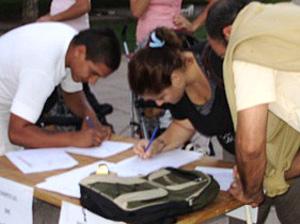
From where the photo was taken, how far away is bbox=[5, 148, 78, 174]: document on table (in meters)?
3.07

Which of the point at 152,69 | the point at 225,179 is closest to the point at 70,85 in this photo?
the point at 152,69

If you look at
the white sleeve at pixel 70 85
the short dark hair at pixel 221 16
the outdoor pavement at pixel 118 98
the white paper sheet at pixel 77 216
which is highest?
the short dark hair at pixel 221 16

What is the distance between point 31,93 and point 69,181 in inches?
23.2

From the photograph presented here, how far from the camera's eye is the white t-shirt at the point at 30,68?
10.8ft

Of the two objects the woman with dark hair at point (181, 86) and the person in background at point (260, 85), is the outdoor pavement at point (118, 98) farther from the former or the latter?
the person in background at point (260, 85)

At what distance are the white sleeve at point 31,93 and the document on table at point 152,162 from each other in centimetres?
50

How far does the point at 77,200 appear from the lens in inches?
105

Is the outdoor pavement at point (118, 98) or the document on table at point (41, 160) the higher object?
the document on table at point (41, 160)

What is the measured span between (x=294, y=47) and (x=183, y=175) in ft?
2.18

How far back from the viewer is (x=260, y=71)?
2328 mm

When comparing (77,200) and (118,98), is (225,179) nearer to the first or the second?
(77,200)

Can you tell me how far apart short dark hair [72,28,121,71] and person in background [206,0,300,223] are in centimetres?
85

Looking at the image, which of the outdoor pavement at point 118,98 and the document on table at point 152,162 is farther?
the outdoor pavement at point 118,98

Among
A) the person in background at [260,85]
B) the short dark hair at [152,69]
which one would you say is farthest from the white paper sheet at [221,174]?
the short dark hair at [152,69]
